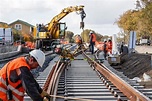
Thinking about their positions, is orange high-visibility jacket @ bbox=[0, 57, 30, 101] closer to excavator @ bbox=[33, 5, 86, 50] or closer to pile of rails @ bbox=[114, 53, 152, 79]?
pile of rails @ bbox=[114, 53, 152, 79]

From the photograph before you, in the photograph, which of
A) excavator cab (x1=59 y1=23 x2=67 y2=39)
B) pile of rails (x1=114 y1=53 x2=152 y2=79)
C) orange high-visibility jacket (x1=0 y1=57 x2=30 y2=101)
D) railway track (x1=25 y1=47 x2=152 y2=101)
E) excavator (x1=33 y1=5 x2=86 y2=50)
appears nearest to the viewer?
orange high-visibility jacket (x1=0 y1=57 x2=30 y2=101)

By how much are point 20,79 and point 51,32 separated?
1129 inches

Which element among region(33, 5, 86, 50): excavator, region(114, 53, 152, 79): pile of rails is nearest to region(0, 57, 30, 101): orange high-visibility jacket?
region(114, 53, 152, 79): pile of rails

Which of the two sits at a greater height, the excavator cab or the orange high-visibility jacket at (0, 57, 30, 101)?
the excavator cab

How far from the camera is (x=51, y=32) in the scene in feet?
109

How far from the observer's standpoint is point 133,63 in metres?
23.4

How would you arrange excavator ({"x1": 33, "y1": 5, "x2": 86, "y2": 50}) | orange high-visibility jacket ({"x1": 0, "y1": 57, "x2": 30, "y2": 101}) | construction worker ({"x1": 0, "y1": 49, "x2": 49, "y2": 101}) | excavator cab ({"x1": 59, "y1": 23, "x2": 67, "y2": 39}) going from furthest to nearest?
excavator cab ({"x1": 59, "y1": 23, "x2": 67, "y2": 39}), excavator ({"x1": 33, "y1": 5, "x2": 86, "y2": 50}), orange high-visibility jacket ({"x1": 0, "y1": 57, "x2": 30, "y2": 101}), construction worker ({"x1": 0, "y1": 49, "x2": 49, "y2": 101})

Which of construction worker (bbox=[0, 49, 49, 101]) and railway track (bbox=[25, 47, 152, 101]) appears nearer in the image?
construction worker (bbox=[0, 49, 49, 101])

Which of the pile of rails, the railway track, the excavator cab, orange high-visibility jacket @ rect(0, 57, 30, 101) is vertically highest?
the excavator cab

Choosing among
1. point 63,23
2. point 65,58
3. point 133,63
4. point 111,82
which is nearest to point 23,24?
point 63,23

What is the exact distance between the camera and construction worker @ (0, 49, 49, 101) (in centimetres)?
476

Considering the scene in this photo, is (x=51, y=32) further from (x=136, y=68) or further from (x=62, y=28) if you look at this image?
(x=136, y=68)

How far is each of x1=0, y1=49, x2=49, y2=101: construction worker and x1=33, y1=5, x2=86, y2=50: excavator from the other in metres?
27.3

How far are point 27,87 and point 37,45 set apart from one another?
92.2 feet
